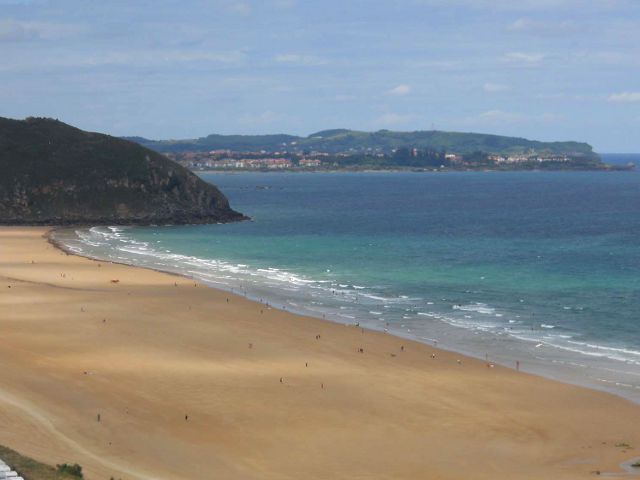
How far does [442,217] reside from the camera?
14300cm

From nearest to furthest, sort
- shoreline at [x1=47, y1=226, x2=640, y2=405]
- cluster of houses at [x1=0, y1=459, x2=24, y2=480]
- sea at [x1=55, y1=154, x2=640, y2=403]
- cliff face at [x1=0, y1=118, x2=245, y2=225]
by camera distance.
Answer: cluster of houses at [x1=0, y1=459, x2=24, y2=480]
shoreline at [x1=47, y1=226, x2=640, y2=405]
sea at [x1=55, y1=154, x2=640, y2=403]
cliff face at [x1=0, y1=118, x2=245, y2=225]

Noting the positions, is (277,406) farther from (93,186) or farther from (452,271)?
(93,186)

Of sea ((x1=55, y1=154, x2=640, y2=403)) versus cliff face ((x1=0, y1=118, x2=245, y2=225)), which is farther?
cliff face ((x1=0, y1=118, x2=245, y2=225))

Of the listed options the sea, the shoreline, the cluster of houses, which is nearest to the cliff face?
the sea

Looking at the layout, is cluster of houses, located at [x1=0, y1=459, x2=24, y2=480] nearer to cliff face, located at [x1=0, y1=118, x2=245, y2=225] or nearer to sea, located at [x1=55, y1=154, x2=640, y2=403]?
sea, located at [x1=55, y1=154, x2=640, y2=403]

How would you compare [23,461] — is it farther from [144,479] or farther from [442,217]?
[442,217]

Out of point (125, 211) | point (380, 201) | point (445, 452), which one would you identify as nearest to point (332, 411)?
point (445, 452)

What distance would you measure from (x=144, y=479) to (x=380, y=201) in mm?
159967

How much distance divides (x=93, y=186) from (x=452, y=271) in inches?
2977

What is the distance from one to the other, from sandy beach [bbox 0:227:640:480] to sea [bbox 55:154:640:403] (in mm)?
4402

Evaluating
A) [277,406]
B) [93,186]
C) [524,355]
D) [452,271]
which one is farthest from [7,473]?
[93,186]

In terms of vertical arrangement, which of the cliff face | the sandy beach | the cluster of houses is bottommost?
the sandy beach

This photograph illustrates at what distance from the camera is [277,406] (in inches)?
1594

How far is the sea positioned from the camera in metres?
53.7
